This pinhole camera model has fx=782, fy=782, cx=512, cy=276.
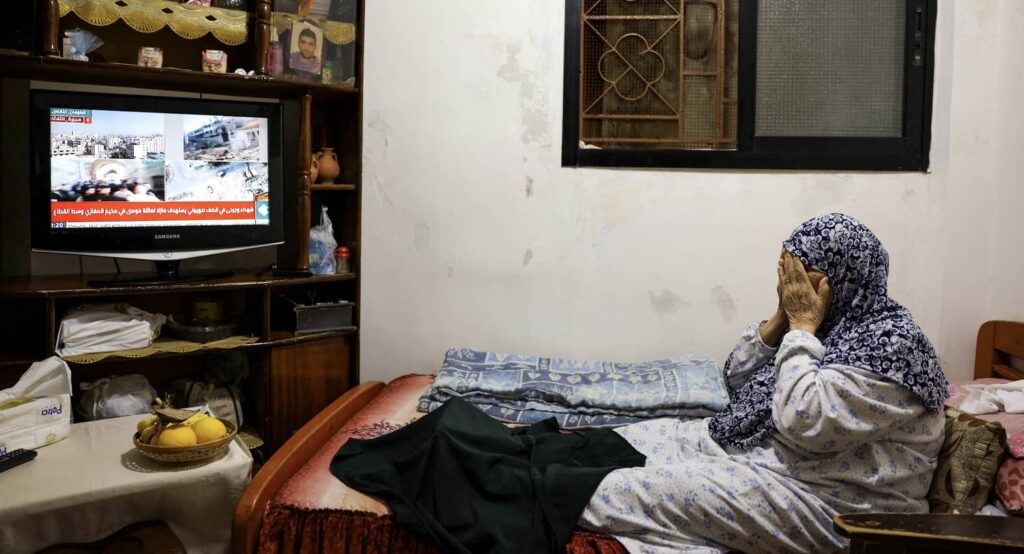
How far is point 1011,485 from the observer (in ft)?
5.84

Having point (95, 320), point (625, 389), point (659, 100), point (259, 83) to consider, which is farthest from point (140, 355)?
point (659, 100)

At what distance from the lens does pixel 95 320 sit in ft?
8.27

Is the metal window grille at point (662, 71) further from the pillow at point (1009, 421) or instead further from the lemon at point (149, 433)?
the lemon at point (149, 433)

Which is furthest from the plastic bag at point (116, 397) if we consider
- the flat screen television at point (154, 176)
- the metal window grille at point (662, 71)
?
the metal window grille at point (662, 71)

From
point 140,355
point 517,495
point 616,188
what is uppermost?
point 616,188

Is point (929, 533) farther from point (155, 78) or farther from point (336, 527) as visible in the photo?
point (155, 78)

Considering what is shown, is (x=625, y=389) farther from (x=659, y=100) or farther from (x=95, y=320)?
(x=95, y=320)

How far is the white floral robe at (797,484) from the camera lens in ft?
5.71

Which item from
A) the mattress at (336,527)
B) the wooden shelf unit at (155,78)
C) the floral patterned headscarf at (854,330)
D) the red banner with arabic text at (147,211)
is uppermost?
the wooden shelf unit at (155,78)

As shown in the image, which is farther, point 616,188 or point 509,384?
point 616,188

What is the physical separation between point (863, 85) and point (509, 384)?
1.80 metres

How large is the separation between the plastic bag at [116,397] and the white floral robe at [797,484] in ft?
5.40

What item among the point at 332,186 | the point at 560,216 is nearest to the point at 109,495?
the point at 332,186

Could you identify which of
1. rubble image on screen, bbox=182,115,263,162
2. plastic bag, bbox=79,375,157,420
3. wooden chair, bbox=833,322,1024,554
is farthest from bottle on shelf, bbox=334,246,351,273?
wooden chair, bbox=833,322,1024,554
